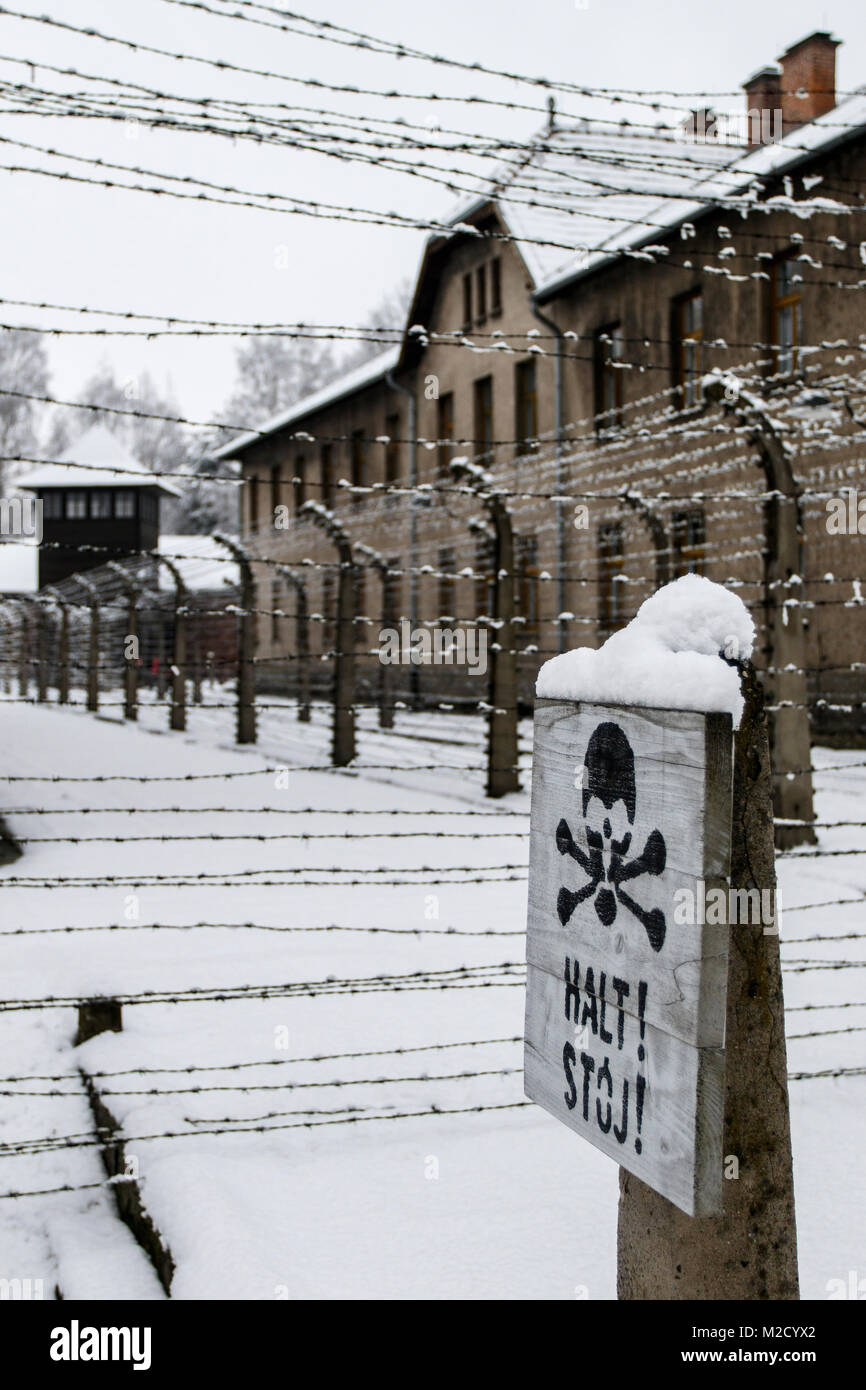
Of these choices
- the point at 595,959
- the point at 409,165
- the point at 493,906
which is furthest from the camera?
the point at 493,906

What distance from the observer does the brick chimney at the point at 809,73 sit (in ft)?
59.7

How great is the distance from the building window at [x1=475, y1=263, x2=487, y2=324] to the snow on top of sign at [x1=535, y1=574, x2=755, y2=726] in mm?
23160

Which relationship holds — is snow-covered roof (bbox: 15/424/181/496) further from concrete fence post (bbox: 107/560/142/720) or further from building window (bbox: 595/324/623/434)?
building window (bbox: 595/324/623/434)

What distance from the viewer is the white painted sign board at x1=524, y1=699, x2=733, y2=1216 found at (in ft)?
5.63

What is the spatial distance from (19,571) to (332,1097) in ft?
146

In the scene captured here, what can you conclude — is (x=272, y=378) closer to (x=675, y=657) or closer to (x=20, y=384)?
(x=20, y=384)

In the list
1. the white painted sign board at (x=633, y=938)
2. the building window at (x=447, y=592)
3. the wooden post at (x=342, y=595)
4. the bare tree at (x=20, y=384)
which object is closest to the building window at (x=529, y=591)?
the building window at (x=447, y=592)

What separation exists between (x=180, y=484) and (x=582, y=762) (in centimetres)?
5945

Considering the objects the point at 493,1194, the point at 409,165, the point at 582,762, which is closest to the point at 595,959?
the point at 582,762

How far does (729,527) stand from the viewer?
16.6 metres

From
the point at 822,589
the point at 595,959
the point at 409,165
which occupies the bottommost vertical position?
the point at 595,959

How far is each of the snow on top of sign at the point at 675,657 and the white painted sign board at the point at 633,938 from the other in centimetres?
3
